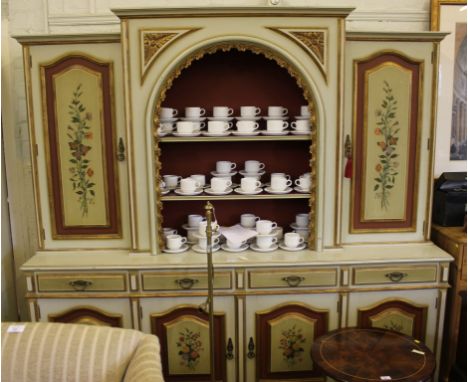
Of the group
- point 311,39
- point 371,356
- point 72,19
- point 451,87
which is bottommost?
point 371,356

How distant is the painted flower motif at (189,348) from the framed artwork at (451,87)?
166 centimetres

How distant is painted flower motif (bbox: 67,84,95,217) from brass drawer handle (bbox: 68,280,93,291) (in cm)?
34

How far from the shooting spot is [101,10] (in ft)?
8.67


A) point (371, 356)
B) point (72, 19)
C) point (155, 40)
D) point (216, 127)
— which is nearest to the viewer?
point (371, 356)

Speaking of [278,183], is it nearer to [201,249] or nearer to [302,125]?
[302,125]

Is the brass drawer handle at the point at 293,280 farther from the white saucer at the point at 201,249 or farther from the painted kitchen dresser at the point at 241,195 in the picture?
the white saucer at the point at 201,249

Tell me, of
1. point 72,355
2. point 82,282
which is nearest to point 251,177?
point 82,282

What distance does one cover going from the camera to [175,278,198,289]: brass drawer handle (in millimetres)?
2273

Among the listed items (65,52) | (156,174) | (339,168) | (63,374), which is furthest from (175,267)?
(65,52)

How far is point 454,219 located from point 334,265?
0.76m

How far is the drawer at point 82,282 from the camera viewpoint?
228cm

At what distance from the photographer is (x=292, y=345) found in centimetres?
233

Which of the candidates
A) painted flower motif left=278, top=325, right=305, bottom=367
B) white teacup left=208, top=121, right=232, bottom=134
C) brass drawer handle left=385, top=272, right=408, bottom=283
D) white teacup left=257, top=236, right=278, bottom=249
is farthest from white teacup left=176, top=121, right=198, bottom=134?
brass drawer handle left=385, top=272, right=408, bottom=283

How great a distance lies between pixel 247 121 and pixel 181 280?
86 cm
